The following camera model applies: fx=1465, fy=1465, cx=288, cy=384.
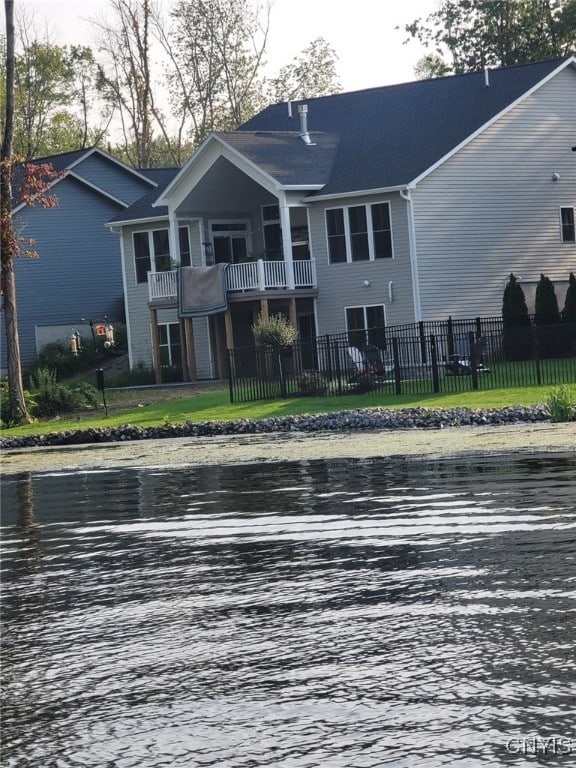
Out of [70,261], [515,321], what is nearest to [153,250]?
[70,261]

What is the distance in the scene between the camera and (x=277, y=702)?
703cm

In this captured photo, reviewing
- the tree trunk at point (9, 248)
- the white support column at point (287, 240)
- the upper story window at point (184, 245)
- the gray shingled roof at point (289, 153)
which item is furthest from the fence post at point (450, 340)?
the upper story window at point (184, 245)

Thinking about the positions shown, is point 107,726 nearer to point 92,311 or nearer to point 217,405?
point 217,405

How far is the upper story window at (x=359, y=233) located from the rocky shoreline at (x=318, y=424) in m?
15.9

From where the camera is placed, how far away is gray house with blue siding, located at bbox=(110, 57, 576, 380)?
150 ft

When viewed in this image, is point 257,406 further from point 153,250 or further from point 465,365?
point 153,250

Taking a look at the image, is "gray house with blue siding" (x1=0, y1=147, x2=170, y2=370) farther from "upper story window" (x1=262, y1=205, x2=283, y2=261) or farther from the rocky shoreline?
the rocky shoreline

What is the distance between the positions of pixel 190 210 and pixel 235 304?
4382mm

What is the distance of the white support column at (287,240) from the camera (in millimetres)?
46562

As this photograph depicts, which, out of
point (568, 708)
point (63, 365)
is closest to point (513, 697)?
point (568, 708)

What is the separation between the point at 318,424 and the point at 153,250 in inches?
992

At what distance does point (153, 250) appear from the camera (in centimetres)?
5316

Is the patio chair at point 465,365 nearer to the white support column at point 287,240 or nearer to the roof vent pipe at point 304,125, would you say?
the white support column at point 287,240

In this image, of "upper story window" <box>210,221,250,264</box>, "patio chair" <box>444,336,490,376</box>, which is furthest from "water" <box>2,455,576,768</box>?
"upper story window" <box>210,221,250,264</box>
